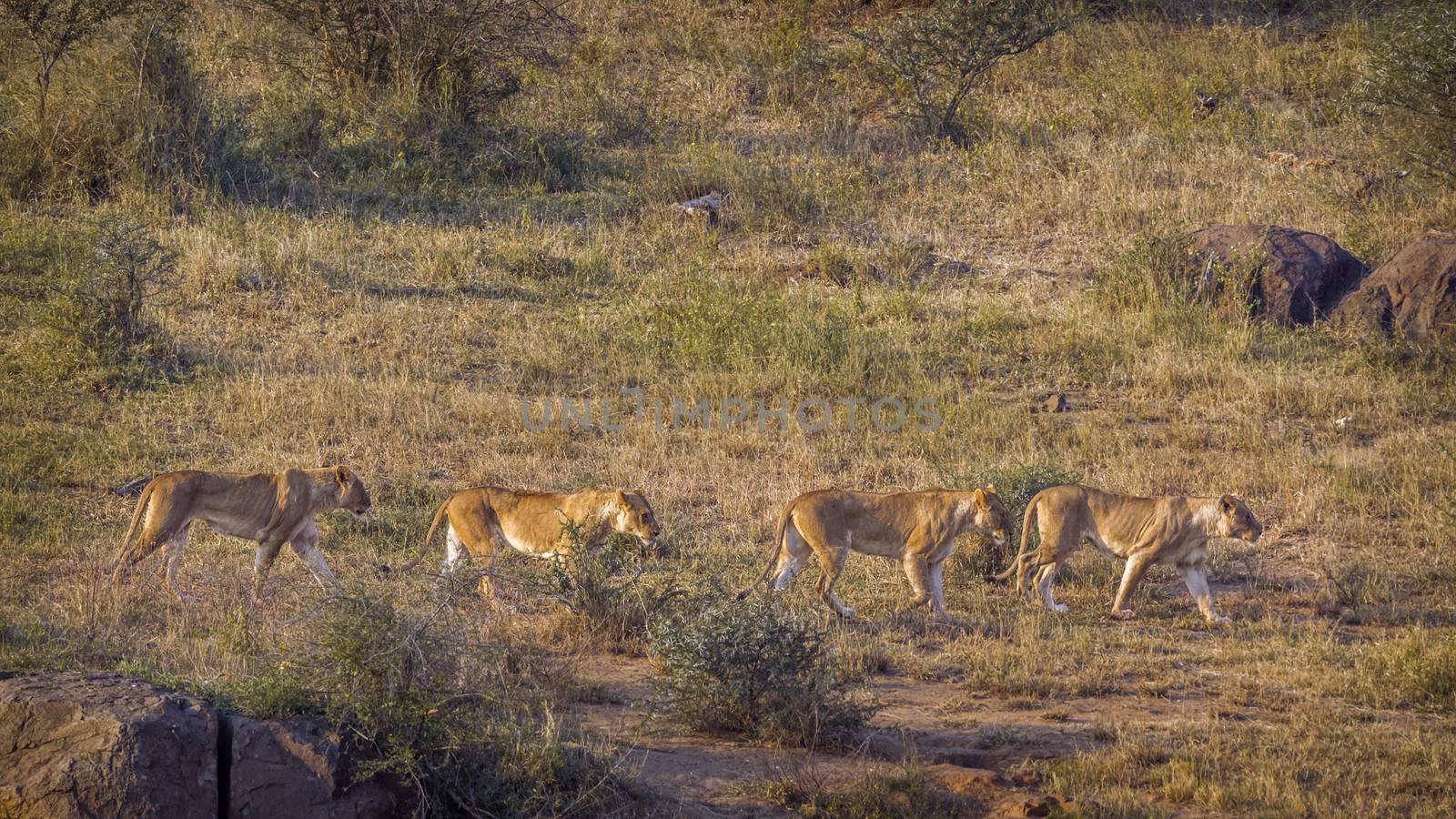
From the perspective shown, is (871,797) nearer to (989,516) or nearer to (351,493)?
(989,516)

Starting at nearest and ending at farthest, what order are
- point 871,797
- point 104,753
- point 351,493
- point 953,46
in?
point 104,753, point 871,797, point 351,493, point 953,46

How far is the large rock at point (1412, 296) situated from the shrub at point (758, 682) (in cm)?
1009

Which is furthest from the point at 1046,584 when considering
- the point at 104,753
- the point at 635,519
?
the point at 104,753

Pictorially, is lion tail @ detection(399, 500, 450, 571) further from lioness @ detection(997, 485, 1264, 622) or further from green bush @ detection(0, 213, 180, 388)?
green bush @ detection(0, 213, 180, 388)

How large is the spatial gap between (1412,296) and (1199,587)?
7018mm

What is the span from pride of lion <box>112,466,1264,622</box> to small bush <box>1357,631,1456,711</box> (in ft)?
4.93

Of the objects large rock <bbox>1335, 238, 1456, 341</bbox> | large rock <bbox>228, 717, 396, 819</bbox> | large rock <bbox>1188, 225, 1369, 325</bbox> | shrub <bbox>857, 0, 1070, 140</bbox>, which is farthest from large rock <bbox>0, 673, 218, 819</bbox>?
shrub <bbox>857, 0, 1070, 140</bbox>

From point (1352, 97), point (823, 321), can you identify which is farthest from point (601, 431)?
point (1352, 97)

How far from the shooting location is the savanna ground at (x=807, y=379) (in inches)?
303

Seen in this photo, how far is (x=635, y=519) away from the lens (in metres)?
9.70

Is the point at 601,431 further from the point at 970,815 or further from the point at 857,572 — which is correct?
the point at 970,815

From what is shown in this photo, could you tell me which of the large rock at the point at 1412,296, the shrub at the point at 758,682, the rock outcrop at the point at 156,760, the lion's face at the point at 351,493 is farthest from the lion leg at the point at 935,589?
the large rock at the point at 1412,296

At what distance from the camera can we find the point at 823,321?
1521 cm

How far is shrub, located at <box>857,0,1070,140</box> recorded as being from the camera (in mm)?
20641
